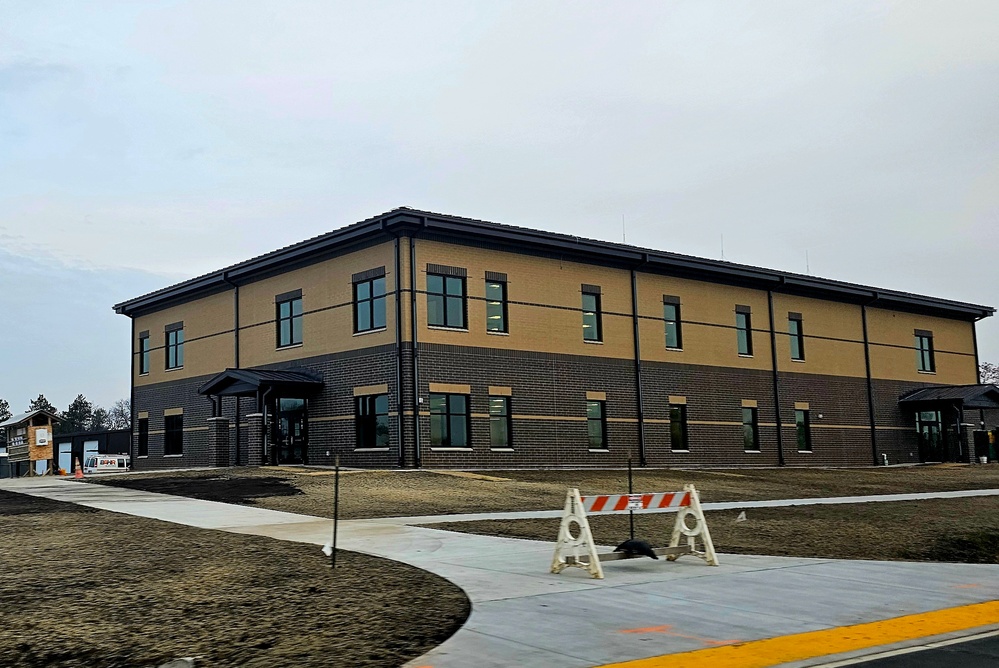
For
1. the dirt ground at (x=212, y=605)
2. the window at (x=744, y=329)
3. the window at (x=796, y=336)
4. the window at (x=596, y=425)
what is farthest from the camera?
the window at (x=796, y=336)

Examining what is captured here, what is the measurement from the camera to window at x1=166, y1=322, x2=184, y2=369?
143ft

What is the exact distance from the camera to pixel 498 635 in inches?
328

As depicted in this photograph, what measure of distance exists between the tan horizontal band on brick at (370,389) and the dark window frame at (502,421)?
3.75 metres

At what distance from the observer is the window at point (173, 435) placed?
43.0m

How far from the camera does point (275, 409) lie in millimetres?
36031

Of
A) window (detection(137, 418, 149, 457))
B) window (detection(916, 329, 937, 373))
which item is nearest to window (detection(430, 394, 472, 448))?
window (detection(137, 418, 149, 457))

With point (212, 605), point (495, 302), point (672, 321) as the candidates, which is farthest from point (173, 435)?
point (212, 605)

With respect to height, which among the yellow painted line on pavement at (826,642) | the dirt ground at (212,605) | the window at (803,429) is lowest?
the yellow painted line on pavement at (826,642)

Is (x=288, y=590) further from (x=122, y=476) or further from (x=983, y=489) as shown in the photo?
Result: (x=983, y=489)

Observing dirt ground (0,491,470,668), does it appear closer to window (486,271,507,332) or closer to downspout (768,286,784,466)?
window (486,271,507,332)

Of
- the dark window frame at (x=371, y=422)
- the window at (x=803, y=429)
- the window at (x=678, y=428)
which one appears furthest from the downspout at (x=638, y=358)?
the dark window frame at (x=371, y=422)

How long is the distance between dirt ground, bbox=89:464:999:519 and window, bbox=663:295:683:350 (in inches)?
227

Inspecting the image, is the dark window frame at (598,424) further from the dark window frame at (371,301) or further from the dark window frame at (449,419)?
the dark window frame at (371,301)

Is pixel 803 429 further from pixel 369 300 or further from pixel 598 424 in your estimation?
pixel 369 300
